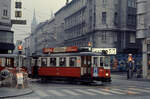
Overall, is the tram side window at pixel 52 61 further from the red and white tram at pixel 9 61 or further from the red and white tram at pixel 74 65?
the red and white tram at pixel 9 61

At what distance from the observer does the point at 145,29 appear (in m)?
40.9

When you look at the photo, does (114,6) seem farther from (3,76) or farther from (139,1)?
(3,76)

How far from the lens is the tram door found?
89.3ft

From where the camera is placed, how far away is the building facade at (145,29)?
40406 mm

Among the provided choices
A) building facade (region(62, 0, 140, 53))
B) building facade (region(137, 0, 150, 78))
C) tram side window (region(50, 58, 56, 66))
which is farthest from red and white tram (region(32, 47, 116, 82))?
building facade (region(62, 0, 140, 53))

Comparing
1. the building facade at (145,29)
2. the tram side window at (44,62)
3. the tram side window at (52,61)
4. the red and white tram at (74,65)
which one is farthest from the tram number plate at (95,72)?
the building facade at (145,29)

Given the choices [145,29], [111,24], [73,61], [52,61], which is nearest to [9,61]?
[52,61]

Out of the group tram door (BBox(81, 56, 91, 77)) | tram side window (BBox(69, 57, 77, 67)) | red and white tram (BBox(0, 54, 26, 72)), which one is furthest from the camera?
red and white tram (BBox(0, 54, 26, 72))

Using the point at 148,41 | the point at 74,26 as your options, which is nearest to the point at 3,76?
the point at 148,41

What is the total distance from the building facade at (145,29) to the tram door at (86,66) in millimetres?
15627

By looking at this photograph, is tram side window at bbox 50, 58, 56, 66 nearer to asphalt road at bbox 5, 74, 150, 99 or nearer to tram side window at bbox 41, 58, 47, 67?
tram side window at bbox 41, 58, 47, 67

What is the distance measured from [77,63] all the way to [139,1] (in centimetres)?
1873

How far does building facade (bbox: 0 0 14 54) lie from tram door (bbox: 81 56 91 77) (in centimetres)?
1980

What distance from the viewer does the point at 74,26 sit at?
7531 centimetres
